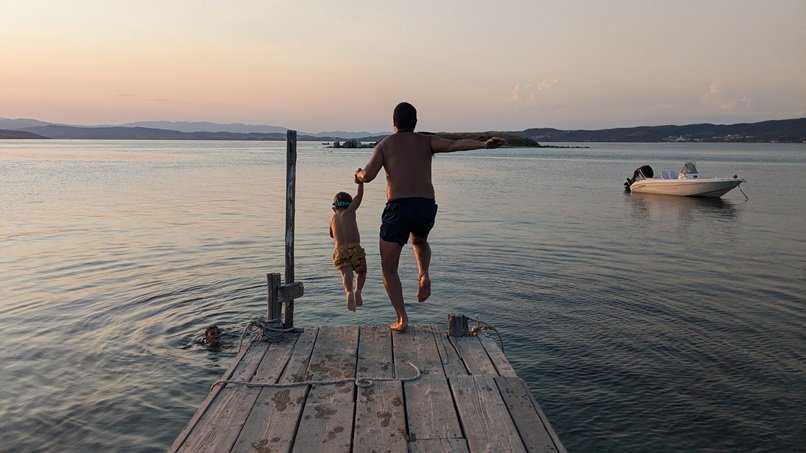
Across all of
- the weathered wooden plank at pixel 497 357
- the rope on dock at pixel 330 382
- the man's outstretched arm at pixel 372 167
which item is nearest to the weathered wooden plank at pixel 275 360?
the rope on dock at pixel 330 382

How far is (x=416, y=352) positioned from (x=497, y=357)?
0.95 m

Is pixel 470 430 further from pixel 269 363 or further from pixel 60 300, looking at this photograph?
pixel 60 300

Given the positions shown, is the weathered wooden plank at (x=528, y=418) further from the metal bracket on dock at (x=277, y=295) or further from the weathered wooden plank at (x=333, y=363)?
the metal bracket on dock at (x=277, y=295)

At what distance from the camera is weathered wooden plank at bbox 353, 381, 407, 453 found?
14.8ft

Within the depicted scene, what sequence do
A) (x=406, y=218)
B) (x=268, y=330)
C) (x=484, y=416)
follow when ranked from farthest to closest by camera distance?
(x=268, y=330)
(x=406, y=218)
(x=484, y=416)

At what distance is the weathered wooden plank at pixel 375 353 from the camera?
6172mm

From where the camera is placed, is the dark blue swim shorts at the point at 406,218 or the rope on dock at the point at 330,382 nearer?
the rope on dock at the point at 330,382

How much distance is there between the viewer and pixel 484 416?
4.98 meters

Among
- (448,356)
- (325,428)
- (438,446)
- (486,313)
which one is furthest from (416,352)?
(486,313)

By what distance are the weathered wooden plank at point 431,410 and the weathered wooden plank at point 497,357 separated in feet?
2.50

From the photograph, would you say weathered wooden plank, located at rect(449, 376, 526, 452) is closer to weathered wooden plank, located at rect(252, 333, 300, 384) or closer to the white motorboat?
weathered wooden plank, located at rect(252, 333, 300, 384)

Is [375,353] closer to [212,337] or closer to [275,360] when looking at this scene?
[275,360]

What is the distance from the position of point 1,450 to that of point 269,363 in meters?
3.25

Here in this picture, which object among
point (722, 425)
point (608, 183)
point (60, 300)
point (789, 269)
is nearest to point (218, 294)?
point (60, 300)
